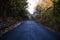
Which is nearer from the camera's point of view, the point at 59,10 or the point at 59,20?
the point at 59,20

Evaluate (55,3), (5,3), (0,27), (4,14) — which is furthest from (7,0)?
(0,27)

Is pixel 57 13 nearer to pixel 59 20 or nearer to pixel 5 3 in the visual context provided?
pixel 59 20

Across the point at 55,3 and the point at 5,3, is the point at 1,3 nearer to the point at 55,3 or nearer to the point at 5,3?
the point at 5,3

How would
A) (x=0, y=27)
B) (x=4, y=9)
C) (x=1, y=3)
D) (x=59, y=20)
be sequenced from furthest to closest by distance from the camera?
(x=4, y=9) < (x=1, y=3) < (x=59, y=20) < (x=0, y=27)

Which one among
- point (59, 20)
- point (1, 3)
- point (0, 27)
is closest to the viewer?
point (0, 27)

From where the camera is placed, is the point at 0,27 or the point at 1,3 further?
the point at 1,3

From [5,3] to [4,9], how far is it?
5.92 feet

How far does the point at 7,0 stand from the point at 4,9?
9.04 feet

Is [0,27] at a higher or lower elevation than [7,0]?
lower

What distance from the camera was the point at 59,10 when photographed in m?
35.0

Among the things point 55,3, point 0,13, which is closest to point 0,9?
point 0,13

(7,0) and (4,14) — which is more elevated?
(7,0)

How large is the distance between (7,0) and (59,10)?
10610 mm

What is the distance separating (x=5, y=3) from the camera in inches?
1389
